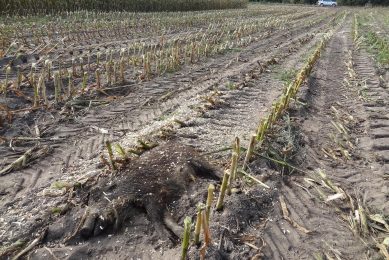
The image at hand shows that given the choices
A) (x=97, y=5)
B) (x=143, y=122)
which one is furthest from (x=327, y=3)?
(x=143, y=122)

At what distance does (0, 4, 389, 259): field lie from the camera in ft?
10.7

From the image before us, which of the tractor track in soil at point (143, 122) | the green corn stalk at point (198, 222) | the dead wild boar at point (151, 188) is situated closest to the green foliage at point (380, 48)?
the tractor track in soil at point (143, 122)

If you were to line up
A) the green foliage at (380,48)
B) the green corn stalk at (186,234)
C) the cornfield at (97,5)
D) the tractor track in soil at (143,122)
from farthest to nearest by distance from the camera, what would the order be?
the cornfield at (97,5) → the green foliage at (380,48) → the tractor track in soil at (143,122) → the green corn stalk at (186,234)

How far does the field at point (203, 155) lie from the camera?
10.7ft

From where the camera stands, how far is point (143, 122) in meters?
5.72

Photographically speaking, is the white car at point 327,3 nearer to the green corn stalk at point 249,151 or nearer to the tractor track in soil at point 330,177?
the tractor track in soil at point 330,177

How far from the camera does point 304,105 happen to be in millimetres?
6688

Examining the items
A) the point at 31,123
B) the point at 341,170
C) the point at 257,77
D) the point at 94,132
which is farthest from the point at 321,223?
the point at 257,77

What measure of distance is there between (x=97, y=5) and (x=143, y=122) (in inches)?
638

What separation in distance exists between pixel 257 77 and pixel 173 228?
5.78 m

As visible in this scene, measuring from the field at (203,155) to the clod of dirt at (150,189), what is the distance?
0.09 feet

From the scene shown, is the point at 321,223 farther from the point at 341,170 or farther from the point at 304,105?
the point at 304,105

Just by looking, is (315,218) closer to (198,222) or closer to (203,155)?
(203,155)

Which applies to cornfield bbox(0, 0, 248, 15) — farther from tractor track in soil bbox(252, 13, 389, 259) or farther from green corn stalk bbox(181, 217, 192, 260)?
green corn stalk bbox(181, 217, 192, 260)
